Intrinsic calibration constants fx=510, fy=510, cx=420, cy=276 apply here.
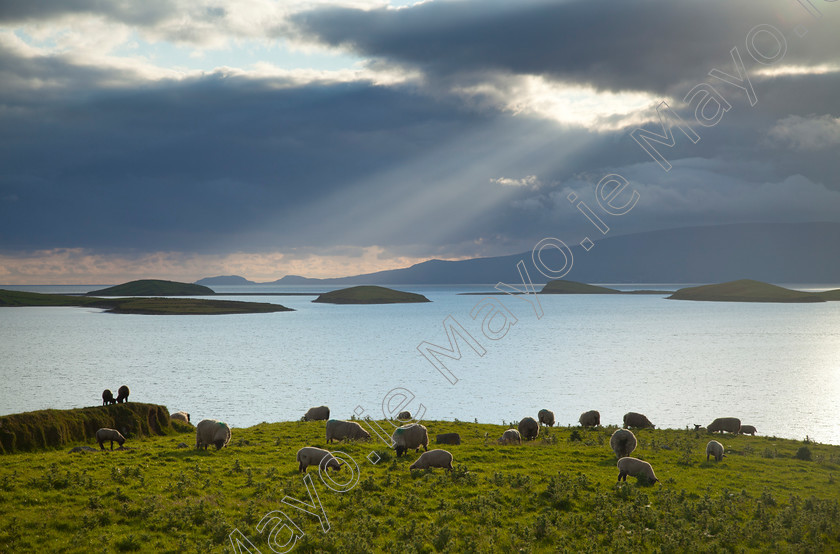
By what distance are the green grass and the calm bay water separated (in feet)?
120

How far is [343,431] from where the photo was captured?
3047 cm

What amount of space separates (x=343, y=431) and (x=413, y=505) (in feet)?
40.2

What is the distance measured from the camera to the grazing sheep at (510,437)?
107 ft

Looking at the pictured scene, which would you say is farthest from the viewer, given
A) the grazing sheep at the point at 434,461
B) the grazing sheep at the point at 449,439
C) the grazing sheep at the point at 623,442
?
the grazing sheep at the point at 449,439

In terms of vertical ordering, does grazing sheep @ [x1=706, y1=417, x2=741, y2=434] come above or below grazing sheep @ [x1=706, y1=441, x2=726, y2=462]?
below

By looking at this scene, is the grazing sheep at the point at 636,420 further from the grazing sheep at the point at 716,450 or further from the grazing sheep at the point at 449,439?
the grazing sheep at the point at 449,439

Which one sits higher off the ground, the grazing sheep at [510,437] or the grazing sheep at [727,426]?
the grazing sheep at [510,437]

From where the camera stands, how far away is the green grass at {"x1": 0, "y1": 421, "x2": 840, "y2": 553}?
16.3 metres

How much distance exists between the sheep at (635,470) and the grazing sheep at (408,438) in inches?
373

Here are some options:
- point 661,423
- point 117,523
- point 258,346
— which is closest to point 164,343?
point 258,346

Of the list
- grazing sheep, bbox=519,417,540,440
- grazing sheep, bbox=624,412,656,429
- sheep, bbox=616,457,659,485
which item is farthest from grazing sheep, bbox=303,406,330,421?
sheep, bbox=616,457,659,485

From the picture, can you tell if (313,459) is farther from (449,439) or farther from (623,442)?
(623,442)

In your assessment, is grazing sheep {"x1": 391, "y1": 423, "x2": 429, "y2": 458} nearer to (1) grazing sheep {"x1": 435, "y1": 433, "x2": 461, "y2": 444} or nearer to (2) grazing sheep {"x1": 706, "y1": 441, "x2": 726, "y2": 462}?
(1) grazing sheep {"x1": 435, "y1": 433, "x2": 461, "y2": 444}

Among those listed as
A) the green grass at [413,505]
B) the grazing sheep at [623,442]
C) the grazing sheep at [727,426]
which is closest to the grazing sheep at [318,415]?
the green grass at [413,505]
